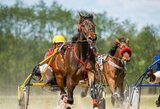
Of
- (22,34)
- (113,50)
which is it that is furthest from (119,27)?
(113,50)

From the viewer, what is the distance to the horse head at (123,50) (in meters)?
13.9

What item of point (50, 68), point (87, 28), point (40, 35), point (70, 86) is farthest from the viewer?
point (40, 35)

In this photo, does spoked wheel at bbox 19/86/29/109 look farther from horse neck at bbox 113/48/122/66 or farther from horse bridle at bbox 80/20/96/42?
horse bridle at bbox 80/20/96/42

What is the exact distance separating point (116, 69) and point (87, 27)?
11.3 feet

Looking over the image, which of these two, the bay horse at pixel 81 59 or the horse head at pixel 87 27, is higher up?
the horse head at pixel 87 27

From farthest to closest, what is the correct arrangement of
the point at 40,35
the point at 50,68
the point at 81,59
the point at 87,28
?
1. the point at 40,35
2. the point at 50,68
3. the point at 81,59
4. the point at 87,28

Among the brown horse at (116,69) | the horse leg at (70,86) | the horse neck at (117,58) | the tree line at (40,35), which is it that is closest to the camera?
the horse leg at (70,86)

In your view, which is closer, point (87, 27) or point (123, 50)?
point (87, 27)

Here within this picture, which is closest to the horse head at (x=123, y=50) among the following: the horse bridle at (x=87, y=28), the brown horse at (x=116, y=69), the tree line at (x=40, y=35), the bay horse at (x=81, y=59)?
the brown horse at (x=116, y=69)

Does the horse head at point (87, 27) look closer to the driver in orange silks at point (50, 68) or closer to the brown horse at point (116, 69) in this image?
the driver in orange silks at point (50, 68)

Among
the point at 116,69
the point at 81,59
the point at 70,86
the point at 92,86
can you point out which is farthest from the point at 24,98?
the point at 92,86

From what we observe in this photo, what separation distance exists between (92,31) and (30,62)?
117 feet

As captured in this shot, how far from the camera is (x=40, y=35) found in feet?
164

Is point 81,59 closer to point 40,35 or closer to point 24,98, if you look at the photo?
point 24,98
